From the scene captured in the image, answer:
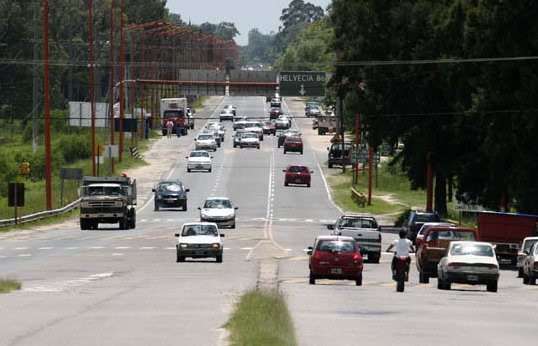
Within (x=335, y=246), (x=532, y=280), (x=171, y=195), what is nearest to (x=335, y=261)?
(x=335, y=246)

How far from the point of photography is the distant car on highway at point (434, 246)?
146 ft

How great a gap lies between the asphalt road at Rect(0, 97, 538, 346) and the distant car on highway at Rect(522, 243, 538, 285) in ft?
1.86

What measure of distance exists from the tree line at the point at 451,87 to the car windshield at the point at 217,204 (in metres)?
12.1

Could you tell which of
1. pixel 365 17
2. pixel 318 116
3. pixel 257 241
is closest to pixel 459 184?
pixel 365 17

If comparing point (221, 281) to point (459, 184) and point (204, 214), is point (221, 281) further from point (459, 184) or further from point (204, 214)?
point (459, 184)

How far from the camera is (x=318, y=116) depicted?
175 m

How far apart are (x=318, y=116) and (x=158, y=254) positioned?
12073 cm

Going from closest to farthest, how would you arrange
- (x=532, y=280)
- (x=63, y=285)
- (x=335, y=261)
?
(x=63, y=285)
(x=335, y=261)
(x=532, y=280)

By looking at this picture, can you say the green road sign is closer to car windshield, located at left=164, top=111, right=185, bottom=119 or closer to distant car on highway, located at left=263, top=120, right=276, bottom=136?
car windshield, located at left=164, top=111, right=185, bottom=119

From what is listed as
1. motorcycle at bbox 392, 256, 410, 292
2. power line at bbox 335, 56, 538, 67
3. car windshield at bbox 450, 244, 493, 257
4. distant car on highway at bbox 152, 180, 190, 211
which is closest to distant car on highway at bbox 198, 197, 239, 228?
power line at bbox 335, 56, 538, 67

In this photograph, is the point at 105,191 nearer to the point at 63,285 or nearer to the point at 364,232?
the point at 364,232

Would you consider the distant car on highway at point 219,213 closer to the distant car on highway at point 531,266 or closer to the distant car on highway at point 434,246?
the distant car on highway at point 434,246

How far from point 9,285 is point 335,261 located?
952cm

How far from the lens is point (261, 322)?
951 inches
